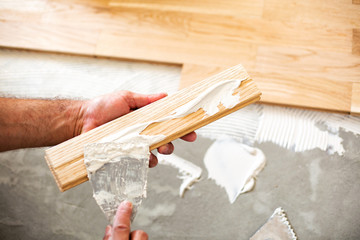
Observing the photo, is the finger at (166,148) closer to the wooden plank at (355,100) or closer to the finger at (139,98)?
the finger at (139,98)

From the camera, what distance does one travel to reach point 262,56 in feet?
4.80

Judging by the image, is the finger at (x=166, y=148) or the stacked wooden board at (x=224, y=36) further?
the stacked wooden board at (x=224, y=36)

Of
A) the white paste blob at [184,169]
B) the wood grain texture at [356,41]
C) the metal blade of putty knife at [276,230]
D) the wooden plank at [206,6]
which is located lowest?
the metal blade of putty knife at [276,230]

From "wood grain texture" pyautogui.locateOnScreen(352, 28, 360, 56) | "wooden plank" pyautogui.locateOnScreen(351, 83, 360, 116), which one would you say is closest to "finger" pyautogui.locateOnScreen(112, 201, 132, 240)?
"wooden plank" pyautogui.locateOnScreen(351, 83, 360, 116)

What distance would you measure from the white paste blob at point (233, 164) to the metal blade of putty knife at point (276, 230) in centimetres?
16

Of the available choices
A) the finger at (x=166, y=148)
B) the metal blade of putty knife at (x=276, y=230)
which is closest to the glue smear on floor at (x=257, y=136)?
the metal blade of putty knife at (x=276, y=230)

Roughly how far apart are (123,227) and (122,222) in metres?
0.02

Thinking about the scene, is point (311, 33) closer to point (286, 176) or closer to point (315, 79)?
point (315, 79)

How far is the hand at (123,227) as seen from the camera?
0.81 m

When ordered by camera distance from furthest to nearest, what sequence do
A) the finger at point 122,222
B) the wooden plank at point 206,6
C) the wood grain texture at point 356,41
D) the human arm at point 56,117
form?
the wooden plank at point 206,6 < the wood grain texture at point 356,41 < the human arm at point 56,117 < the finger at point 122,222

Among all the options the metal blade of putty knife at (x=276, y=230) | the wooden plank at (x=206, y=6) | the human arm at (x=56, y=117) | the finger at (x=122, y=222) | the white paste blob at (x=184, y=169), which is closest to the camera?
the finger at (x=122, y=222)

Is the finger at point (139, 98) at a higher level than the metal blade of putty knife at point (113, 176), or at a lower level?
higher

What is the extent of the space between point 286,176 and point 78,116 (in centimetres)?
92

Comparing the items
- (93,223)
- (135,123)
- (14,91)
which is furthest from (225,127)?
(14,91)
